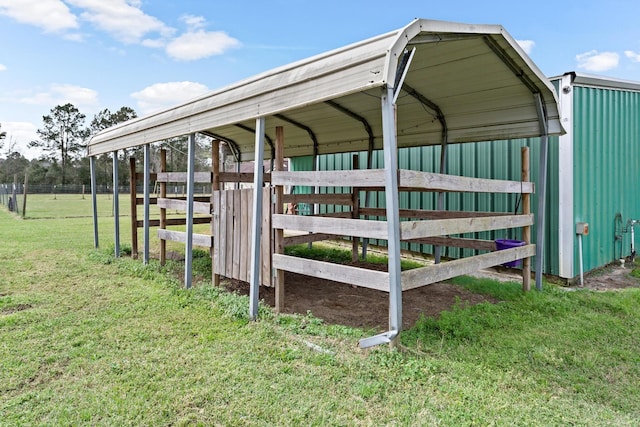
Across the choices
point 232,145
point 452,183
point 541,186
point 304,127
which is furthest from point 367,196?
point 452,183

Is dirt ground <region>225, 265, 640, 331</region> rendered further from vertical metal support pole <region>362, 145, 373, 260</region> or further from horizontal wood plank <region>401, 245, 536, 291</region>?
vertical metal support pole <region>362, 145, 373, 260</region>

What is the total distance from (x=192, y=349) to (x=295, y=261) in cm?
120

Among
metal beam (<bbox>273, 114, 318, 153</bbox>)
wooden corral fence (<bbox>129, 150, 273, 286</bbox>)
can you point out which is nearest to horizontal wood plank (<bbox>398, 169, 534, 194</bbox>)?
wooden corral fence (<bbox>129, 150, 273, 286</bbox>)

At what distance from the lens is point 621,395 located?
2273mm

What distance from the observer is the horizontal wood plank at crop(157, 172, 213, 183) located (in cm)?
527

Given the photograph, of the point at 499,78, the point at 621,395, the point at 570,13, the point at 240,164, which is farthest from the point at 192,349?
the point at 570,13

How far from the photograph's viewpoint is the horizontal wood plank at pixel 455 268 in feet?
9.53

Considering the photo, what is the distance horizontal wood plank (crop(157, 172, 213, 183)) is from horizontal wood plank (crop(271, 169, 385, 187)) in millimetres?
1766

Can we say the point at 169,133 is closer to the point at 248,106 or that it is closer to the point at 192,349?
the point at 248,106

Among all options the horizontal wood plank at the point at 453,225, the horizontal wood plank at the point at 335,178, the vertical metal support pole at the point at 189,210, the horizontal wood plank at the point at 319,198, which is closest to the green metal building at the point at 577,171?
the horizontal wood plank at the point at 453,225

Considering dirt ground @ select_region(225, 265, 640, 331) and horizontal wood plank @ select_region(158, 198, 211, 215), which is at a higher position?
horizontal wood plank @ select_region(158, 198, 211, 215)

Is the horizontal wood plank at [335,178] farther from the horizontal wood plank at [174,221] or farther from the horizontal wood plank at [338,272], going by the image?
the horizontal wood plank at [174,221]

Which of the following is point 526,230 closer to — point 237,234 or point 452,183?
point 452,183

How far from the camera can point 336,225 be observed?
3.25 meters
